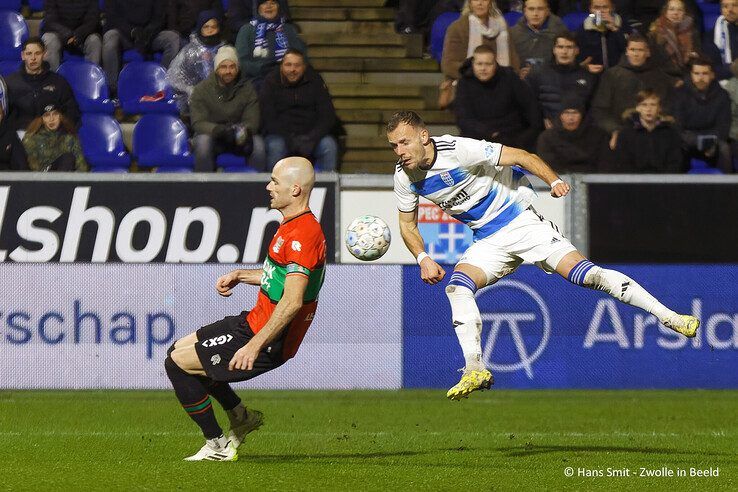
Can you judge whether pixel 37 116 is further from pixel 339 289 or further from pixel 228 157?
pixel 339 289

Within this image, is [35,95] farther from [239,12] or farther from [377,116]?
[377,116]

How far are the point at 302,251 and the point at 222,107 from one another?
7.49 meters

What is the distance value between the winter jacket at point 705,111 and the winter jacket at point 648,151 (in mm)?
661

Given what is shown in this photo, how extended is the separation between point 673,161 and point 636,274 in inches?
69.2

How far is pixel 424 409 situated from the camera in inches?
514

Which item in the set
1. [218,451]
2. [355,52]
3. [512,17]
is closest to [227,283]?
[218,451]

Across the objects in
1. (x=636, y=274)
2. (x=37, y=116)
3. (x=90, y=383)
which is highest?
(x=37, y=116)

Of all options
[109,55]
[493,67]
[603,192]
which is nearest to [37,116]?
[109,55]

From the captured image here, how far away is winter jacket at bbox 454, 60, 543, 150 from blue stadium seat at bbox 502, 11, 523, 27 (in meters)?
2.37

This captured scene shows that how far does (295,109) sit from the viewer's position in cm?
1576

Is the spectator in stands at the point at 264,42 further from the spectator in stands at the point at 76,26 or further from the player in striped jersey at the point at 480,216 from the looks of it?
the player in striped jersey at the point at 480,216

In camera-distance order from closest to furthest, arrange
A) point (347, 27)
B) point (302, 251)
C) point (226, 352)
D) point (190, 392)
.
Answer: point (302, 251)
point (226, 352)
point (190, 392)
point (347, 27)

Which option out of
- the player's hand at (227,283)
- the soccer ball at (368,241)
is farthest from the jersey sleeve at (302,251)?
the soccer ball at (368,241)

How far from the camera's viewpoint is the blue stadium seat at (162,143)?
52.4ft
